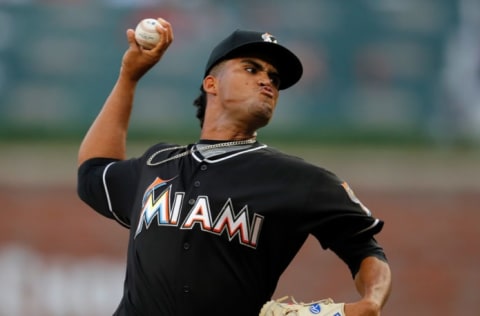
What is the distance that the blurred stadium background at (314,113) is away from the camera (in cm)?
892

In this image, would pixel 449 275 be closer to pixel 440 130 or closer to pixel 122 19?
pixel 440 130

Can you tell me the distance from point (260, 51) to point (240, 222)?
25.1 inches

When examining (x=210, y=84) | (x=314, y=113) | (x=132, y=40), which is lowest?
(x=314, y=113)

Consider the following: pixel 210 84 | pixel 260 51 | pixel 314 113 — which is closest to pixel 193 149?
pixel 210 84

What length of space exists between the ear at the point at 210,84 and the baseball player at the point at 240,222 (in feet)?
0.38

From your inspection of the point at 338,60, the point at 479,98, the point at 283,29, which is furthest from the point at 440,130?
the point at 283,29

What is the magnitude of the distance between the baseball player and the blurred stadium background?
220 inches

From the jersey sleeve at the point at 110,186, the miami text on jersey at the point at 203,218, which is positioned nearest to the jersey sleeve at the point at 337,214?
the miami text on jersey at the point at 203,218

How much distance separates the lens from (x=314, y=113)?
9.37 metres

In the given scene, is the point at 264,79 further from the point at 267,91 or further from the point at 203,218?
the point at 203,218

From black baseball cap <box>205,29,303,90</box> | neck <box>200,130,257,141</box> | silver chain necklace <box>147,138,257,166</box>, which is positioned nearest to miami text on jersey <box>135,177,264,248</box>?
silver chain necklace <box>147,138,257,166</box>

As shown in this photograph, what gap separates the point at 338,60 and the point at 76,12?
96.4 inches

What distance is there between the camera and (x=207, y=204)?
3.08 meters

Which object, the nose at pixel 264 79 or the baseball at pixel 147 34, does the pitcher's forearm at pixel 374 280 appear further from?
the baseball at pixel 147 34
